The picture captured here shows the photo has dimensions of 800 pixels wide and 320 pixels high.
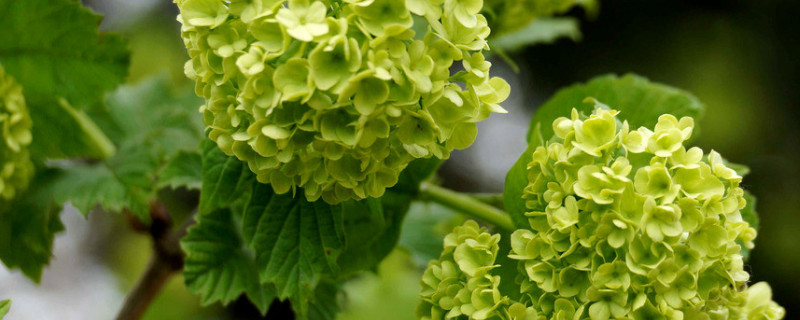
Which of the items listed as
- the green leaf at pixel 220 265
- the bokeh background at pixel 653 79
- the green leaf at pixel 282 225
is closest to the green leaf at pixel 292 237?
the green leaf at pixel 282 225

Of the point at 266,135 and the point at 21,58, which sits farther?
the point at 21,58

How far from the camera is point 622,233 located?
595mm

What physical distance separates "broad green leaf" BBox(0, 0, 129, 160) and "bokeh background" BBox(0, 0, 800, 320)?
4.57 ft

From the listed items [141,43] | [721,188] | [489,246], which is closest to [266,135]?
[489,246]

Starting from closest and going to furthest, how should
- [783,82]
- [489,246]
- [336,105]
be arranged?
[336,105] < [489,246] < [783,82]

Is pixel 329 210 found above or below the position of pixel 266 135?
below

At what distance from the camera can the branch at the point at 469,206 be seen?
31.3 inches

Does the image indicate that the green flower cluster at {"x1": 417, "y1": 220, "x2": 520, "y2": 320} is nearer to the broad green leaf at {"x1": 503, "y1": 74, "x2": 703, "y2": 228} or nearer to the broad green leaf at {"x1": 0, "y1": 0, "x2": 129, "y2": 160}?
the broad green leaf at {"x1": 503, "y1": 74, "x2": 703, "y2": 228}

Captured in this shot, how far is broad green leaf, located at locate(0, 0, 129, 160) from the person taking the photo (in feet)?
2.91

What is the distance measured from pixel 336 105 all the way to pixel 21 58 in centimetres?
55

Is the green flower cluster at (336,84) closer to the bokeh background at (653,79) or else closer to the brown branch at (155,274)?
the brown branch at (155,274)

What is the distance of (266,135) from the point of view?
566 mm

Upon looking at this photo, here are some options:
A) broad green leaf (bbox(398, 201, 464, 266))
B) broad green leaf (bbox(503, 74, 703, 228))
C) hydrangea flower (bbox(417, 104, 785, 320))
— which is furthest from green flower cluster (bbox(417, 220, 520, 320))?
broad green leaf (bbox(398, 201, 464, 266))

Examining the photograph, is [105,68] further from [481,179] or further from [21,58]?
[481,179]
